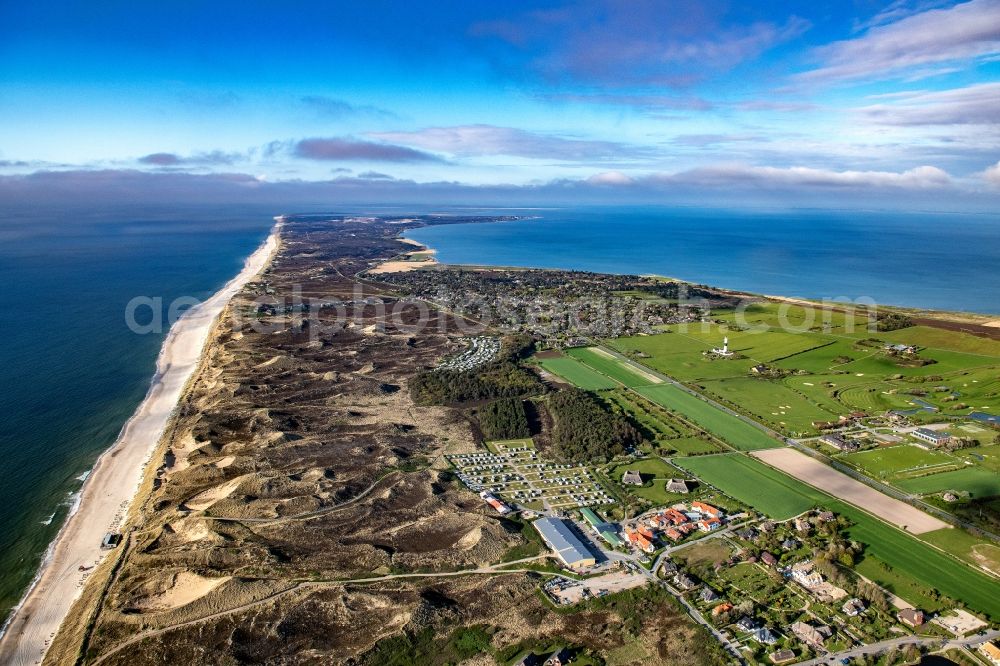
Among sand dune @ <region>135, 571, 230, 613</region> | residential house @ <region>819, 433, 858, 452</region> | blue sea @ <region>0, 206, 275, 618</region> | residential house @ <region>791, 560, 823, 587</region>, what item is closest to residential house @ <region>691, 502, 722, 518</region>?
residential house @ <region>791, 560, 823, 587</region>

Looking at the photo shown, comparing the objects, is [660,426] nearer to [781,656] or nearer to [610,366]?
[610,366]

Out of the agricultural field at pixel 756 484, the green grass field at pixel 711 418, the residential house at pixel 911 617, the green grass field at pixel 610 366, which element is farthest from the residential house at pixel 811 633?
the green grass field at pixel 610 366

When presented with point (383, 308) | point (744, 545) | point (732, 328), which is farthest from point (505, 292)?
point (744, 545)

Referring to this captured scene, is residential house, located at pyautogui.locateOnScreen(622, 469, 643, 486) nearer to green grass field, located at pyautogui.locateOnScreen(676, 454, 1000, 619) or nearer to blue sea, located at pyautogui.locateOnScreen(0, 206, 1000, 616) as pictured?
green grass field, located at pyautogui.locateOnScreen(676, 454, 1000, 619)

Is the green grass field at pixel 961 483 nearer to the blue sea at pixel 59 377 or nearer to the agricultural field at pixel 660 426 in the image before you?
the agricultural field at pixel 660 426

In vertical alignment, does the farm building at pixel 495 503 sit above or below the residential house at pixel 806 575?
below

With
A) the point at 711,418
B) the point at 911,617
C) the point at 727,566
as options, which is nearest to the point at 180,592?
the point at 727,566
